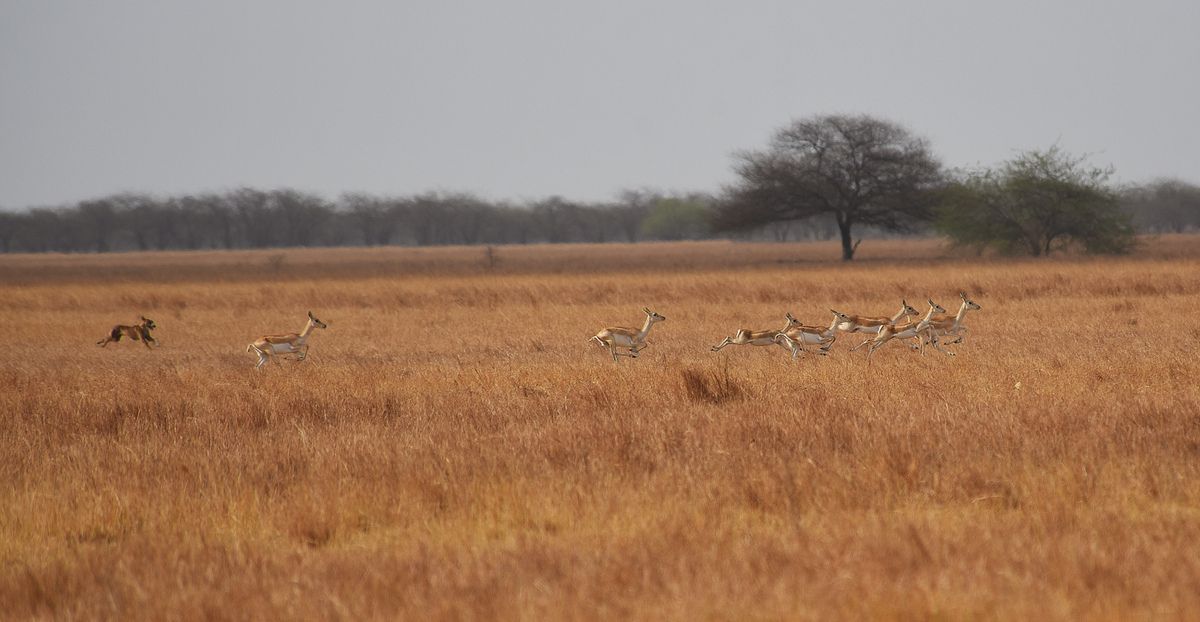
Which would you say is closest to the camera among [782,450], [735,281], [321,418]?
[782,450]

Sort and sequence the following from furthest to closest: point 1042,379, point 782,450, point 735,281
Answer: point 735,281 → point 1042,379 → point 782,450

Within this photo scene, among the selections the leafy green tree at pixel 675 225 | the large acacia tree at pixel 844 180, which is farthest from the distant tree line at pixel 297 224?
the large acacia tree at pixel 844 180

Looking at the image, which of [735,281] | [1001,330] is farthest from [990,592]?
[735,281]

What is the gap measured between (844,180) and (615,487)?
2236 inches

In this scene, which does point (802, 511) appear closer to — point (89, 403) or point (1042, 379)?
point (1042, 379)

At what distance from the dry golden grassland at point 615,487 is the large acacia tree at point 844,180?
151 ft

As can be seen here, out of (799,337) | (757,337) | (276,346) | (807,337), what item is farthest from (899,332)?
(276,346)

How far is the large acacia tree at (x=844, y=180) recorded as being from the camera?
205 ft

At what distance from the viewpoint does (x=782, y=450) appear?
9188 millimetres

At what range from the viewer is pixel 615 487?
8227 millimetres

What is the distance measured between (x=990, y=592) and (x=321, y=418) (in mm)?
7669

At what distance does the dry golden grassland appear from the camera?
19.5 ft

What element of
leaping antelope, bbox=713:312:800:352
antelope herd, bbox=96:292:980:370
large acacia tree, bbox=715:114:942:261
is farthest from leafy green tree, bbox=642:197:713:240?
leaping antelope, bbox=713:312:800:352

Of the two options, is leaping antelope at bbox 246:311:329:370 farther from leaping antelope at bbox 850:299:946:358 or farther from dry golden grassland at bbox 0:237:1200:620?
leaping antelope at bbox 850:299:946:358
